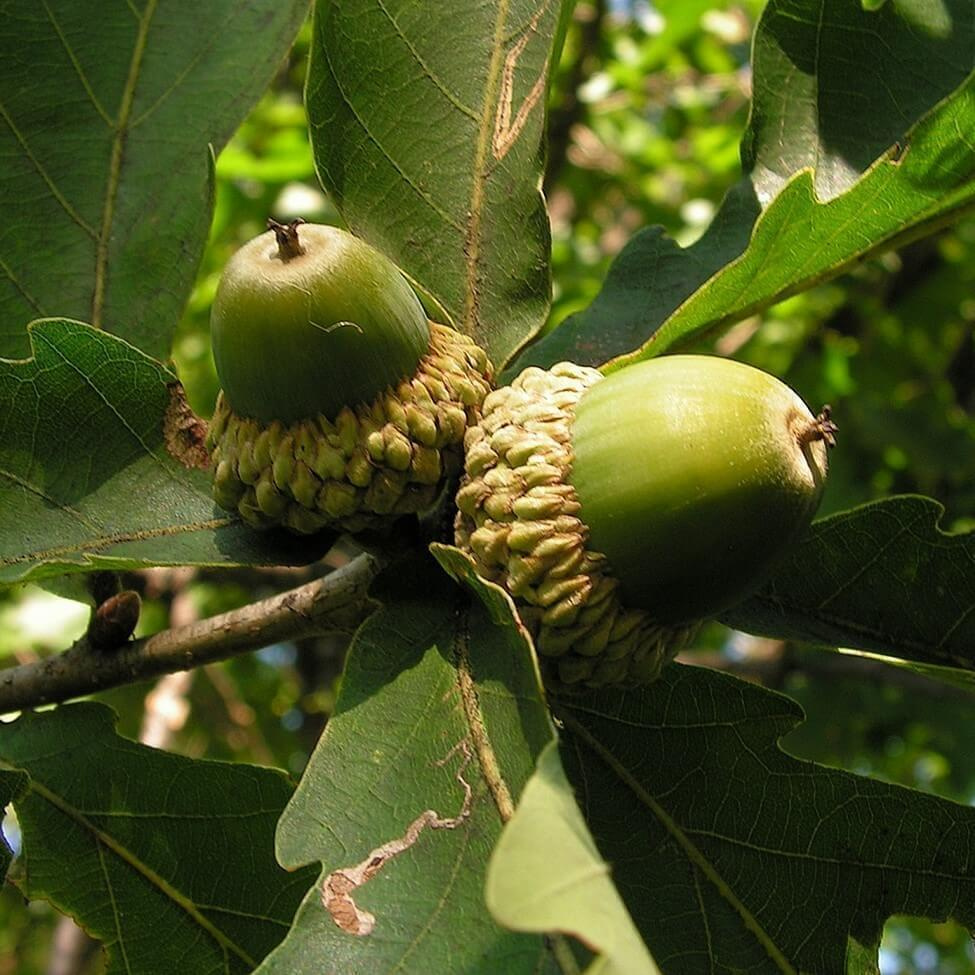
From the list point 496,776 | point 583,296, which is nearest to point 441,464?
point 496,776

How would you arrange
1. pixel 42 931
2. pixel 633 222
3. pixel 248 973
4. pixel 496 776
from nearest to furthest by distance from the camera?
1. pixel 496 776
2. pixel 248 973
3. pixel 633 222
4. pixel 42 931

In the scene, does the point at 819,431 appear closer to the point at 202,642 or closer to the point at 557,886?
the point at 557,886

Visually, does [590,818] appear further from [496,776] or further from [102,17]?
[102,17]

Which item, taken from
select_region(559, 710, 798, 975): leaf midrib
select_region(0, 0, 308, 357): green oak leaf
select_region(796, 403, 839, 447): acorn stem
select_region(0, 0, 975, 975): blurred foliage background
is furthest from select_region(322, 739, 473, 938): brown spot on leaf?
select_region(0, 0, 975, 975): blurred foliage background

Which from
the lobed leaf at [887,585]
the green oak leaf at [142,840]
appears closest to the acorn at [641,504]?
the lobed leaf at [887,585]

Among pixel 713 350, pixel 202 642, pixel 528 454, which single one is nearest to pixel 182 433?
pixel 202 642

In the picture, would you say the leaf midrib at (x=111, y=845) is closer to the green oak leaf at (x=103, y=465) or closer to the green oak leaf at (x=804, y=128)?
the green oak leaf at (x=103, y=465)

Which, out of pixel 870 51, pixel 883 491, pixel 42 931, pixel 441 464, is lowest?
pixel 42 931
